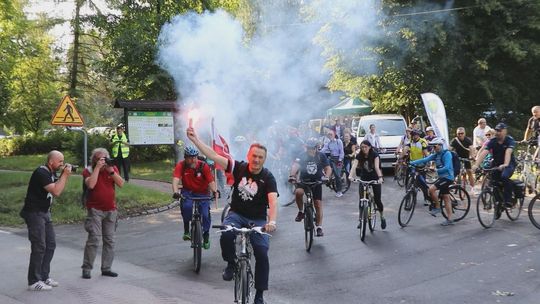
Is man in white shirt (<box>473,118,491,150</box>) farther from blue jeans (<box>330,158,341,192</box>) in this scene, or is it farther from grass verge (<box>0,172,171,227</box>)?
grass verge (<box>0,172,171,227</box>)

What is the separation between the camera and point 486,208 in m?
11.1

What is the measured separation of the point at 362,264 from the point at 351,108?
2045 centimetres

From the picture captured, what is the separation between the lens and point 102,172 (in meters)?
7.95

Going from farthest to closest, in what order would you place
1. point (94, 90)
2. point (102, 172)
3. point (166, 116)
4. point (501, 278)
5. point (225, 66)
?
point (94, 90), point (166, 116), point (225, 66), point (102, 172), point (501, 278)

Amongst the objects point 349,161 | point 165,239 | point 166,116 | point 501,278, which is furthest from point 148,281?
point 166,116

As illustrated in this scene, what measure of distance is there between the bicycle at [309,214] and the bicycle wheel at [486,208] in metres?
3.32

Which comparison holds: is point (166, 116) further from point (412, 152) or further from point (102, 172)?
point (102, 172)

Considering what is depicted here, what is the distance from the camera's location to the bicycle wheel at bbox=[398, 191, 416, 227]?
11203mm

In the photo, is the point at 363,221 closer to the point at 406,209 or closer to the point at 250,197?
the point at 406,209

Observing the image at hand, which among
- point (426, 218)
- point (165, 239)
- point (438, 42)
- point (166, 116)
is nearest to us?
point (165, 239)

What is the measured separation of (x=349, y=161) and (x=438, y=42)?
28.5ft

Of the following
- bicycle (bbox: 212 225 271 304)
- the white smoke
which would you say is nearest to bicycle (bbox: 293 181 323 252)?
bicycle (bbox: 212 225 271 304)

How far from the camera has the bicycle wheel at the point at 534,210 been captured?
10477 mm

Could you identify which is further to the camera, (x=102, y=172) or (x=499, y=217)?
(x=499, y=217)
